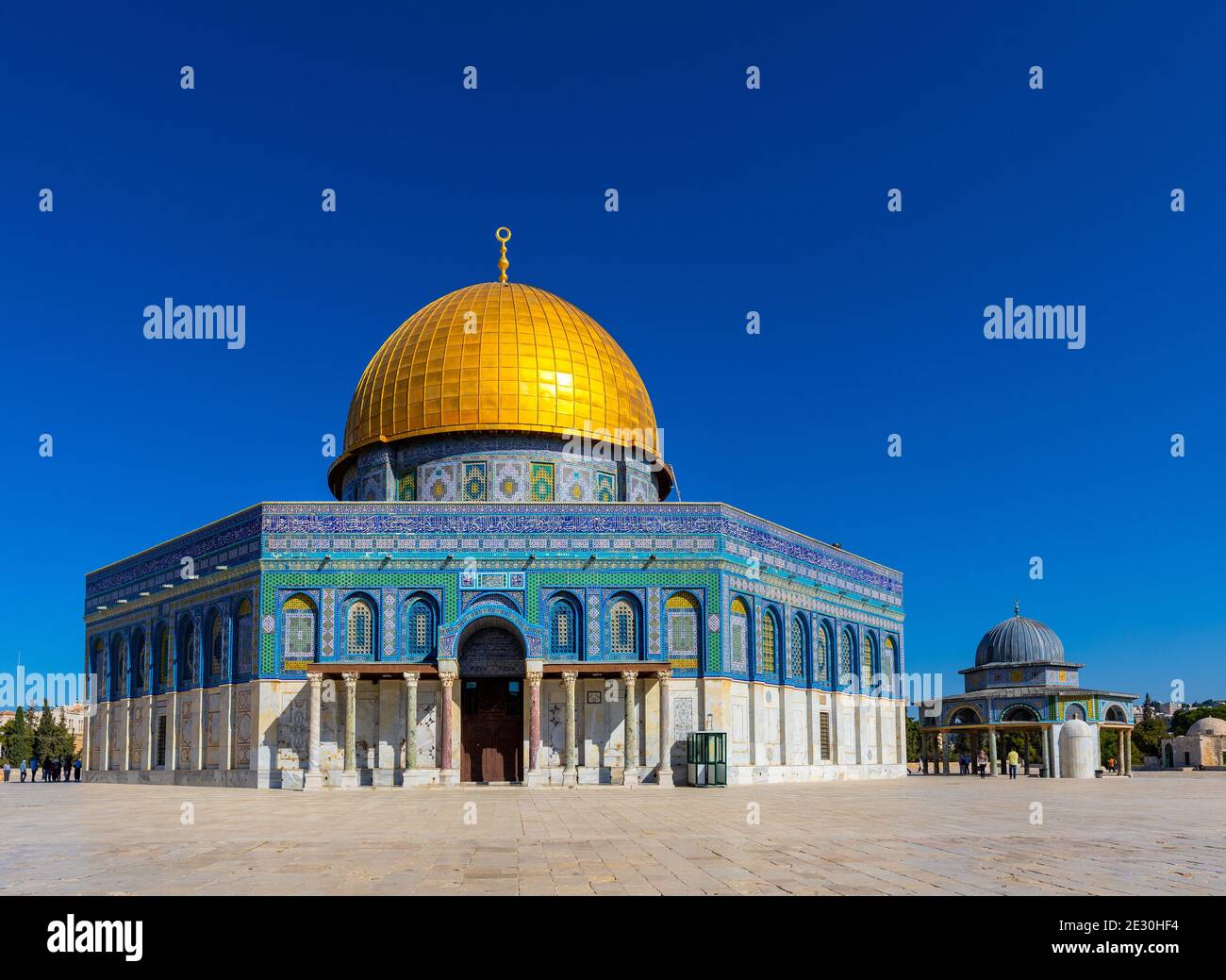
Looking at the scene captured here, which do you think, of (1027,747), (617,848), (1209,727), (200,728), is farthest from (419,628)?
(1209,727)

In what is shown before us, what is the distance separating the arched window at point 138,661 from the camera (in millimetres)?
38062

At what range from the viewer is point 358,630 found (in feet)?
105

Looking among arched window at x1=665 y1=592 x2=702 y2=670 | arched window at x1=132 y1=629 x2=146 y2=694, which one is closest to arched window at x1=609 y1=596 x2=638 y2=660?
arched window at x1=665 y1=592 x2=702 y2=670

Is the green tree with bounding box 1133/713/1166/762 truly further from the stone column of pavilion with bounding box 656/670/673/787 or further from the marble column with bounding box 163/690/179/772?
the marble column with bounding box 163/690/179/772

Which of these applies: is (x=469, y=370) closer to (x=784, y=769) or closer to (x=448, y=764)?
(x=448, y=764)

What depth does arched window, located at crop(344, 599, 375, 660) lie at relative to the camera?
3183cm

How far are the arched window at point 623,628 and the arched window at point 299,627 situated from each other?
7619 mm

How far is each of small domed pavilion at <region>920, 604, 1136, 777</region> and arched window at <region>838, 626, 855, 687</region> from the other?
1397 cm

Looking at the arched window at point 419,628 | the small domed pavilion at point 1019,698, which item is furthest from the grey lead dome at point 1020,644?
the arched window at point 419,628

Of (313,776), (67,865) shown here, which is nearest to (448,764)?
(313,776)

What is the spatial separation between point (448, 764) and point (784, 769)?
391 inches

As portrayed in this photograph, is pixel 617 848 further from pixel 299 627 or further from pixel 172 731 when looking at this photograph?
pixel 172 731

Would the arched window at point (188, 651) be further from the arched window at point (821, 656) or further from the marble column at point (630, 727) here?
the arched window at point (821, 656)
